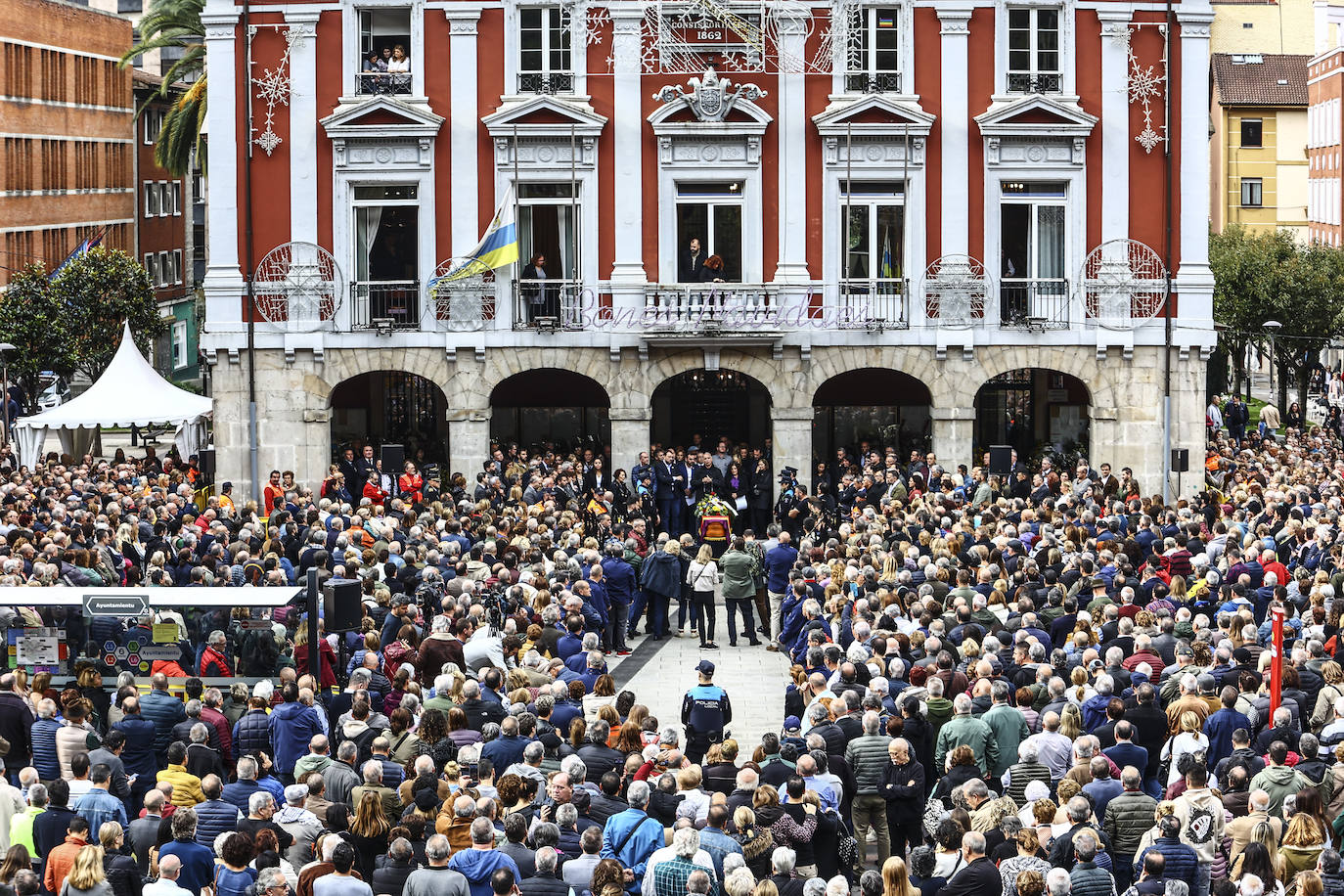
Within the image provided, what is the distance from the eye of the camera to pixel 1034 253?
129 ft

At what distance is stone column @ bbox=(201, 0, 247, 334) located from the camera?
1534 inches

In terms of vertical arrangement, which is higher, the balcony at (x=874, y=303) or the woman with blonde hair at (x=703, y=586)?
the balcony at (x=874, y=303)

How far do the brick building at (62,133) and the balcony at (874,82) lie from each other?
33.6m

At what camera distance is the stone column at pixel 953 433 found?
39062 mm

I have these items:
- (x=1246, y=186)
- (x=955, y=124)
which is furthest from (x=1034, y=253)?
(x=1246, y=186)

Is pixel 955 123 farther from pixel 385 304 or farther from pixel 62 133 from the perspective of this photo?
pixel 62 133

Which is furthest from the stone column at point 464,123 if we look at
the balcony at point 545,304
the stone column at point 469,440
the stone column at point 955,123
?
the stone column at point 955,123

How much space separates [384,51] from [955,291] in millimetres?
11343

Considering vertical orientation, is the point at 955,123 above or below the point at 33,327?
above

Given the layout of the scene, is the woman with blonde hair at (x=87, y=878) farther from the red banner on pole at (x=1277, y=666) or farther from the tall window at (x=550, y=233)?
the tall window at (x=550, y=233)

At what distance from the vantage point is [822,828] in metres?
16.2

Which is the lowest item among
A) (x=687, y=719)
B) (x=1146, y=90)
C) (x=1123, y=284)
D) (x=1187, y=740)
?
(x=687, y=719)

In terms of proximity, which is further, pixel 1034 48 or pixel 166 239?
pixel 166 239

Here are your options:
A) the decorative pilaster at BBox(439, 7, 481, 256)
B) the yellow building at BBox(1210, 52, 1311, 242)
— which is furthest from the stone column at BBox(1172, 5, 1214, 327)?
the yellow building at BBox(1210, 52, 1311, 242)
